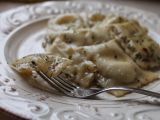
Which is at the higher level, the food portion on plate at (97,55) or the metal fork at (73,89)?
the food portion on plate at (97,55)

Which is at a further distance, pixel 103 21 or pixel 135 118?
pixel 103 21

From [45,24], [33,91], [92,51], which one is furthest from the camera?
[45,24]

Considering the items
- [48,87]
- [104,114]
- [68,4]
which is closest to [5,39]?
[48,87]

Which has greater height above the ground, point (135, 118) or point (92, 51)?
point (92, 51)

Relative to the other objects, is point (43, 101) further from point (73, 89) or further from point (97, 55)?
point (97, 55)

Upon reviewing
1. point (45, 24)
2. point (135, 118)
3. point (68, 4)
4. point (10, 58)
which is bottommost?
point (135, 118)

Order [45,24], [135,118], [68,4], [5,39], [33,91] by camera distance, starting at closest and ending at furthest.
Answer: [135,118] → [33,91] → [5,39] → [45,24] → [68,4]

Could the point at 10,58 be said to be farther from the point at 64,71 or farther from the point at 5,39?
the point at 64,71
